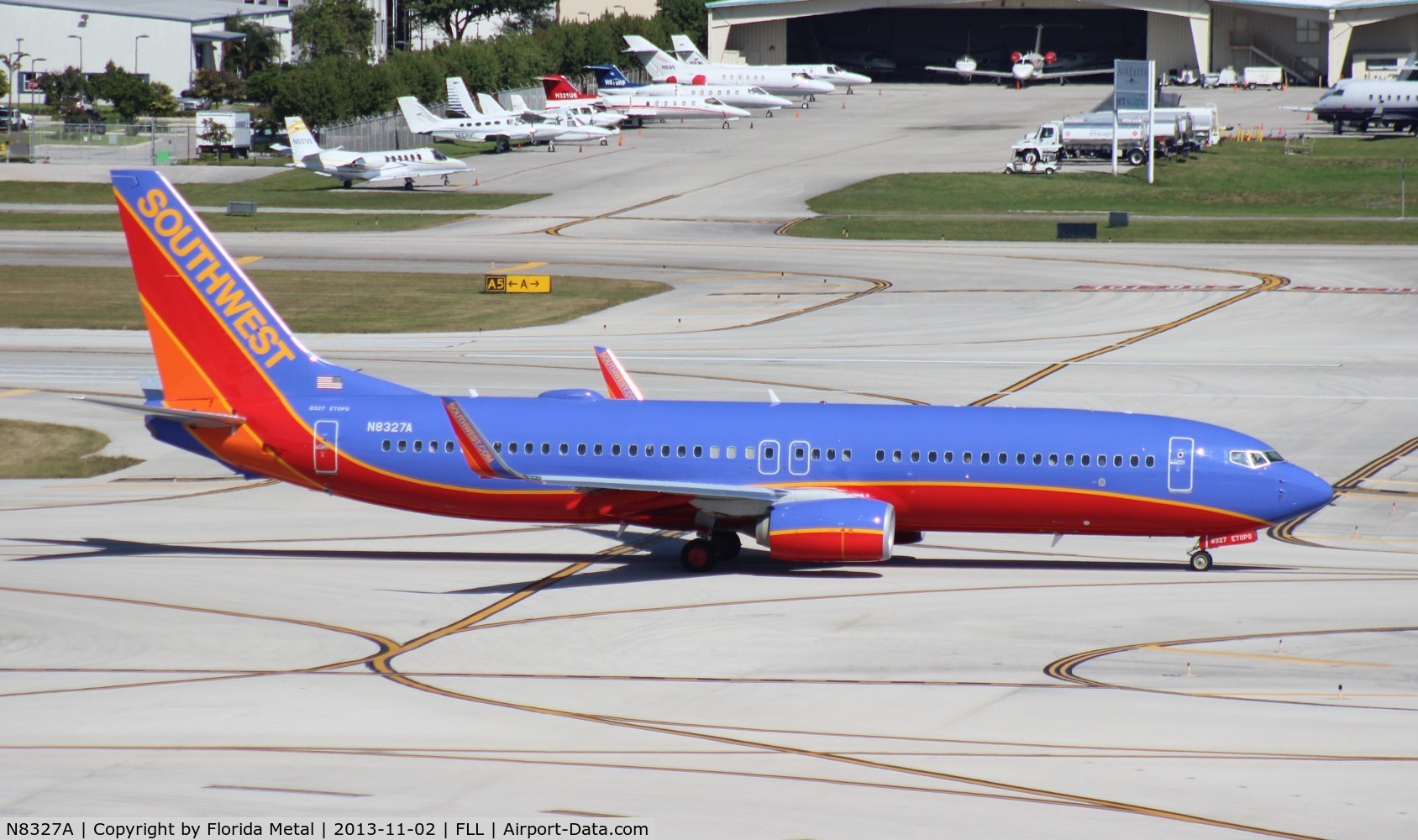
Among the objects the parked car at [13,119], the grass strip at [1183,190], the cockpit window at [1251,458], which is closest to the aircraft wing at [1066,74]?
the grass strip at [1183,190]

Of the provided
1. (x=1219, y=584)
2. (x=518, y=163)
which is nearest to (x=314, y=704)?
(x=1219, y=584)

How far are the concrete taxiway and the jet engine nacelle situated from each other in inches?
32.4

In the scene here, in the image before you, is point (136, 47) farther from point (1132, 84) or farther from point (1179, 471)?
point (1179, 471)

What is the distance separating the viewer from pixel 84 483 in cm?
4603

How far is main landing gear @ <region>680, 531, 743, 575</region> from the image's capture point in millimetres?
35938

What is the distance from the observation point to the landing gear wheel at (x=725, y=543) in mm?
36281

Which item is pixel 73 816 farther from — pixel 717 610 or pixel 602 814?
pixel 717 610

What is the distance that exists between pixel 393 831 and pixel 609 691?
25.5 feet

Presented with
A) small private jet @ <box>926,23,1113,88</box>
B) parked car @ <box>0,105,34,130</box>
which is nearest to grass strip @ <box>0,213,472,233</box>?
parked car @ <box>0,105,34,130</box>

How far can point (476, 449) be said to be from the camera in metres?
34.4

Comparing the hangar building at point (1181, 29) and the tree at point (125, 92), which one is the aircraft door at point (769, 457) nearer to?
the hangar building at point (1181, 29)

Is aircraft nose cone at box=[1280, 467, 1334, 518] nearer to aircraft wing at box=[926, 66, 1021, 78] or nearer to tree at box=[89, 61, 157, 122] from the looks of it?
tree at box=[89, 61, 157, 122]

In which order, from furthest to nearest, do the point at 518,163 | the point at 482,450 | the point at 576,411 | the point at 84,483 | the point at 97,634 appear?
1. the point at 518,163
2. the point at 84,483
3. the point at 576,411
4. the point at 482,450
5. the point at 97,634

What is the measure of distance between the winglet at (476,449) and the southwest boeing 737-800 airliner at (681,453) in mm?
80
